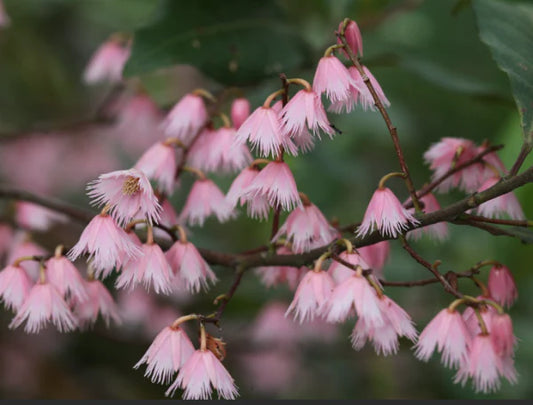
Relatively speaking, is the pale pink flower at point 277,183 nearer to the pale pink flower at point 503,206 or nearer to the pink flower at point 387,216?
the pink flower at point 387,216

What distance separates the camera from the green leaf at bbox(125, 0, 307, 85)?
145 centimetres

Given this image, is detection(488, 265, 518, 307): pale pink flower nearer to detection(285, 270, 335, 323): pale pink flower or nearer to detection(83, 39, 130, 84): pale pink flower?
detection(285, 270, 335, 323): pale pink flower

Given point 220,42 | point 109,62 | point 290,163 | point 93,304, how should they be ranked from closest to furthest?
1. point 93,304
2. point 220,42
3. point 109,62
4. point 290,163

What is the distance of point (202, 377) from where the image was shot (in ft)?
3.32

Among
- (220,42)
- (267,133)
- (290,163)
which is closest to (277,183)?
(267,133)

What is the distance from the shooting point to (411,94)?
94.4 inches

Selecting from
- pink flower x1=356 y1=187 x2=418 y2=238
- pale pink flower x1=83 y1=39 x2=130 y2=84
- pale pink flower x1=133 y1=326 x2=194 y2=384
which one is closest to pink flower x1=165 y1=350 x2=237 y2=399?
pale pink flower x1=133 y1=326 x2=194 y2=384

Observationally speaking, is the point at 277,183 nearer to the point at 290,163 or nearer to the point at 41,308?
the point at 41,308

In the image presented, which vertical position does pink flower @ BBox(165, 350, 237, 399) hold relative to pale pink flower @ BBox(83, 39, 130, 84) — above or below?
below

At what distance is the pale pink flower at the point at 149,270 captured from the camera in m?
1.07

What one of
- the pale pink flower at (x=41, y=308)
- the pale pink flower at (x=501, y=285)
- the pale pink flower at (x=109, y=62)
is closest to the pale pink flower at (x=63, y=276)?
the pale pink flower at (x=41, y=308)

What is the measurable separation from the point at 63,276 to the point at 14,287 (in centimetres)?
9

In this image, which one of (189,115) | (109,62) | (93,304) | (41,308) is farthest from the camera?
(109,62)

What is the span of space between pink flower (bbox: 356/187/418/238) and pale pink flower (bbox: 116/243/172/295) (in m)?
0.27
